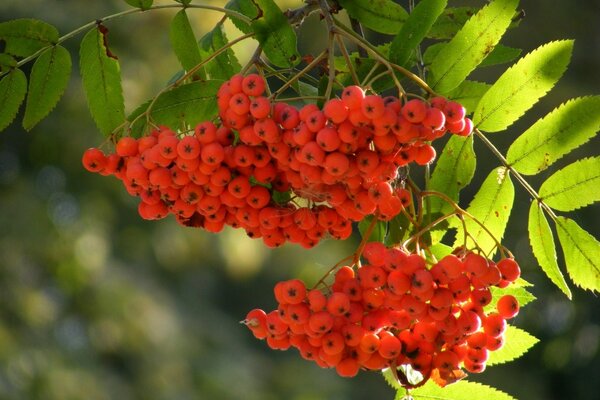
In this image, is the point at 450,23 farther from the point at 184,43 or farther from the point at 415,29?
the point at 184,43

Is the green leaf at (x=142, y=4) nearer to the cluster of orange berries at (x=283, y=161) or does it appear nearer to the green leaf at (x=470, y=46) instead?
the cluster of orange berries at (x=283, y=161)

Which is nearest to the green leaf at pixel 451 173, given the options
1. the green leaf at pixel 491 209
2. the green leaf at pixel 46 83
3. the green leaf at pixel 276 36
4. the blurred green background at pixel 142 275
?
the green leaf at pixel 491 209

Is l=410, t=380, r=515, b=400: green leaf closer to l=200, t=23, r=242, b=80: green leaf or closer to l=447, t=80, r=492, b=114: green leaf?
l=447, t=80, r=492, b=114: green leaf

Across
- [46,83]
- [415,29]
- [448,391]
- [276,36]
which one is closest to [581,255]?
[448,391]

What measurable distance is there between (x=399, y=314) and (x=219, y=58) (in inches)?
21.9

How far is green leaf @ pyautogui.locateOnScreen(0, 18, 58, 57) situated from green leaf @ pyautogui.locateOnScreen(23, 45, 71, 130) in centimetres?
2

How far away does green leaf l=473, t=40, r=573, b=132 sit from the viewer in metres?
1.46

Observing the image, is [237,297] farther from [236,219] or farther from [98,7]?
[236,219]

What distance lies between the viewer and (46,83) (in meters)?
1.61

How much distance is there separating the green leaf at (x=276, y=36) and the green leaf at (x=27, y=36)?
376 mm

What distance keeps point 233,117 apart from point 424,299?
13.3 inches

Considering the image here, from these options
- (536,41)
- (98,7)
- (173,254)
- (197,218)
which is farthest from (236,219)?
(536,41)

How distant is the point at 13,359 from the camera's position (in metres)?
6.95

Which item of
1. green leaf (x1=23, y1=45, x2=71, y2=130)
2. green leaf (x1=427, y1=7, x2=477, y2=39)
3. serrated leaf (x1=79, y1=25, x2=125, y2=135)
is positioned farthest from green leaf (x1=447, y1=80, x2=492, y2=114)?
green leaf (x1=23, y1=45, x2=71, y2=130)
